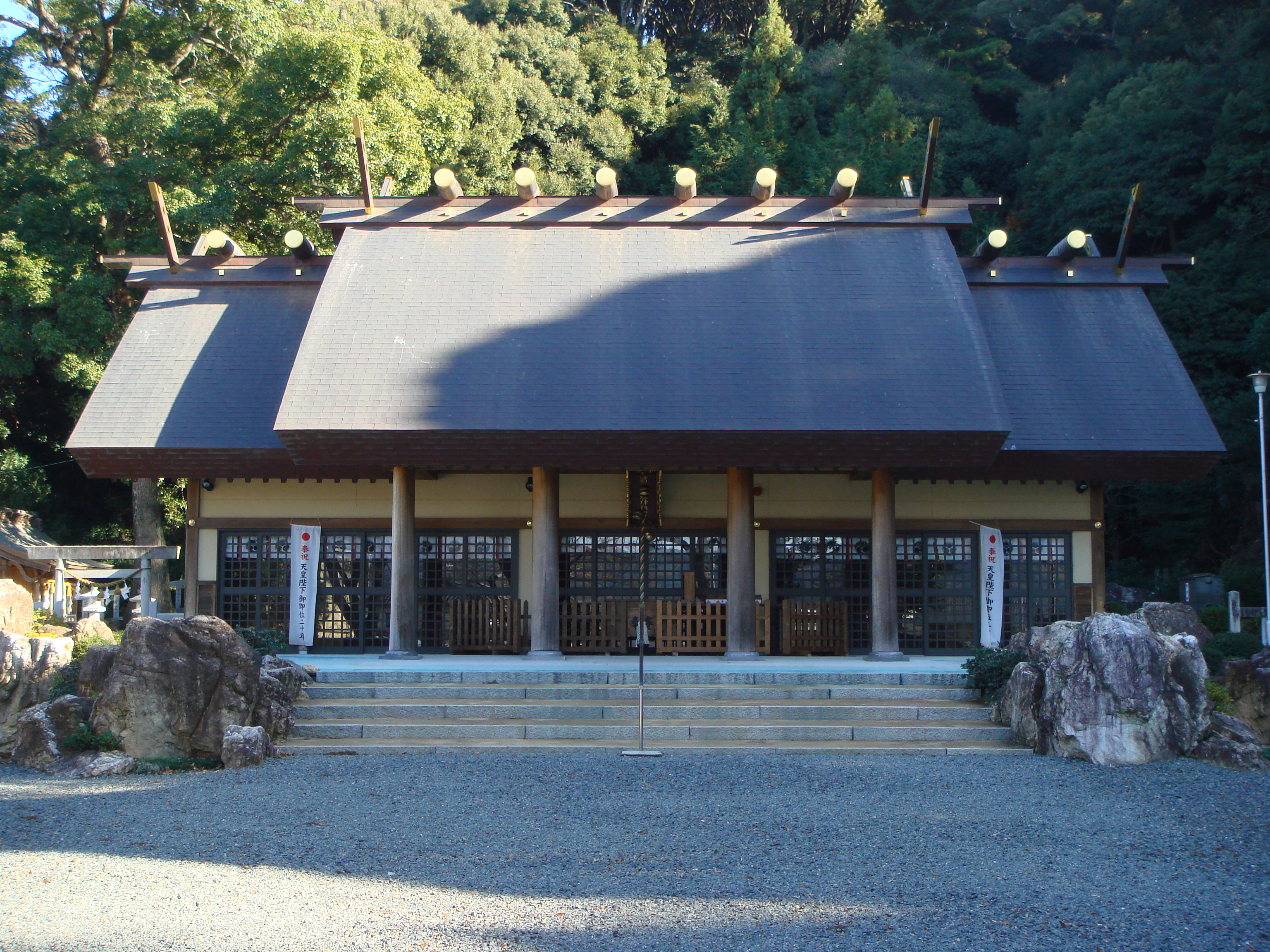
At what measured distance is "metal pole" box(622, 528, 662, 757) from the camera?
9.02 m

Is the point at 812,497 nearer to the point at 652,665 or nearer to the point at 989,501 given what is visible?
the point at 989,501

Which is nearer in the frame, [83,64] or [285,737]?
[285,737]

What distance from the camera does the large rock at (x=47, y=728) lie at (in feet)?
30.1

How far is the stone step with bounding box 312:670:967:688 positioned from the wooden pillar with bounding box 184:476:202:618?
4814mm

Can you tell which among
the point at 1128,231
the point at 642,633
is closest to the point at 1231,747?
the point at 642,633

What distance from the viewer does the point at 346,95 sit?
861 inches

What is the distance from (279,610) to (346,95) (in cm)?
1255

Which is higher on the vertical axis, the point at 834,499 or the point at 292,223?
the point at 292,223

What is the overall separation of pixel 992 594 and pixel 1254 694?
141 inches

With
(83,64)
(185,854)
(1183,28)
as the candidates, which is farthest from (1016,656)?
(1183,28)

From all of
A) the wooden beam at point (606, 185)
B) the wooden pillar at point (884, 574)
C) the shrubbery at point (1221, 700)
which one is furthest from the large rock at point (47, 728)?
the shrubbery at point (1221, 700)

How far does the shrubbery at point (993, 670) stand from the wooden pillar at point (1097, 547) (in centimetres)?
473

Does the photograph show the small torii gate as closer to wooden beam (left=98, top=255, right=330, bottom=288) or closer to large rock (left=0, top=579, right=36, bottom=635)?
large rock (left=0, top=579, right=36, bottom=635)

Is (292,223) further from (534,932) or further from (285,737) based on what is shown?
(534,932)
